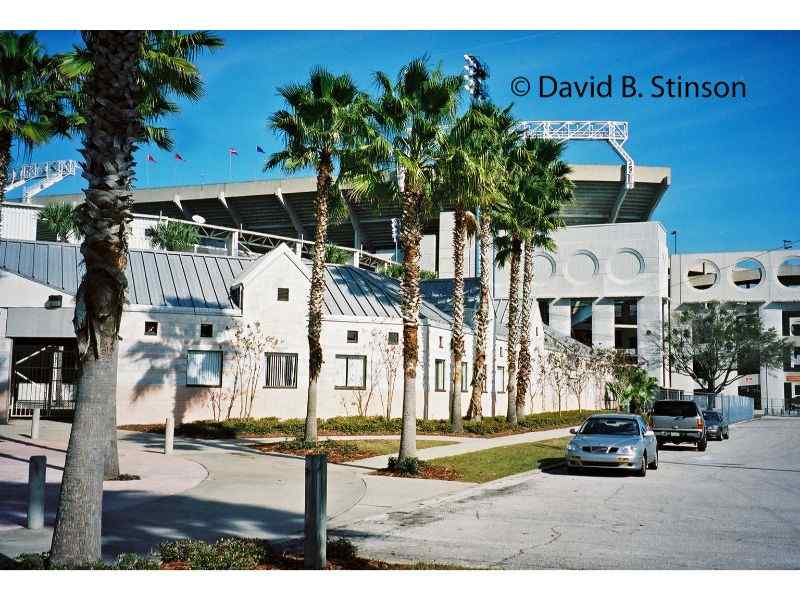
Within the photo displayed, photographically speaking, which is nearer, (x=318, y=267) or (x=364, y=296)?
(x=318, y=267)

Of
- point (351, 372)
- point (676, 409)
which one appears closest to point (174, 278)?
point (351, 372)

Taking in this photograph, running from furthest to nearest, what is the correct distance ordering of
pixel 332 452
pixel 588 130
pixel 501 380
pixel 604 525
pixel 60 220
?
pixel 588 130
pixel 60 220
pixel 501 380
pixel 332 452
pixel 604 525

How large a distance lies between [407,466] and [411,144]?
24.5 feet

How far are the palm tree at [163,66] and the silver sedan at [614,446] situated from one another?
12.2 meters

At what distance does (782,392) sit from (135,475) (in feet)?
264

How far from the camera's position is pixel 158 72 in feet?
52.3

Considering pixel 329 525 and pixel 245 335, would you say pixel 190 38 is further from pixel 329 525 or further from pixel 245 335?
pixel 245 335

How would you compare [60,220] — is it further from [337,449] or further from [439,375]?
[337,449]

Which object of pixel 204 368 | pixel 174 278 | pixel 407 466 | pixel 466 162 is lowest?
pixel 407 466

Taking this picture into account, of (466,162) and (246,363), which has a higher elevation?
(466,162)

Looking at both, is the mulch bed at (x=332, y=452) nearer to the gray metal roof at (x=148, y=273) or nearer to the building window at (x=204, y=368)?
the building window at (x=204, y=368)

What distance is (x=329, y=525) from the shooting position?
35.7ft
